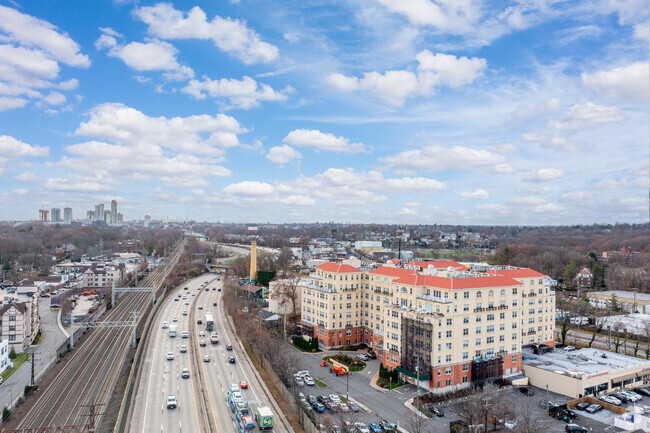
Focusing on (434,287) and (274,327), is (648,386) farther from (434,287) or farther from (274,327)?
(274,327)

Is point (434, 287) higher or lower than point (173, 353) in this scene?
higher

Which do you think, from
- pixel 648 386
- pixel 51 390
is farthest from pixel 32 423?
pixel 648 386

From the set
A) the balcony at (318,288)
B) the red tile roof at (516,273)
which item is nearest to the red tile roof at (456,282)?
the red tile roof at (516,273)

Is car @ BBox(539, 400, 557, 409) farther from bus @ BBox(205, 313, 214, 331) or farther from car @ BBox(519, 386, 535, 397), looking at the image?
bus @ BBox(205, 313, 214, 331)

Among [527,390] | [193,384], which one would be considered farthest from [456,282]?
[193,384]

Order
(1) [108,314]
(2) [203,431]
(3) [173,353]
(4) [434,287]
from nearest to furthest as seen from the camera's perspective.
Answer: (2) [203,431] < (4) [434,287] < (3) [173,353] < (1) [108,314]

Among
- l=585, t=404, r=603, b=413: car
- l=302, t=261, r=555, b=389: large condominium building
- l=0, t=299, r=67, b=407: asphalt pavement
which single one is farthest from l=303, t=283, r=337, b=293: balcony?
l=0, t=299, r=67, b=407: asphalt pavement
